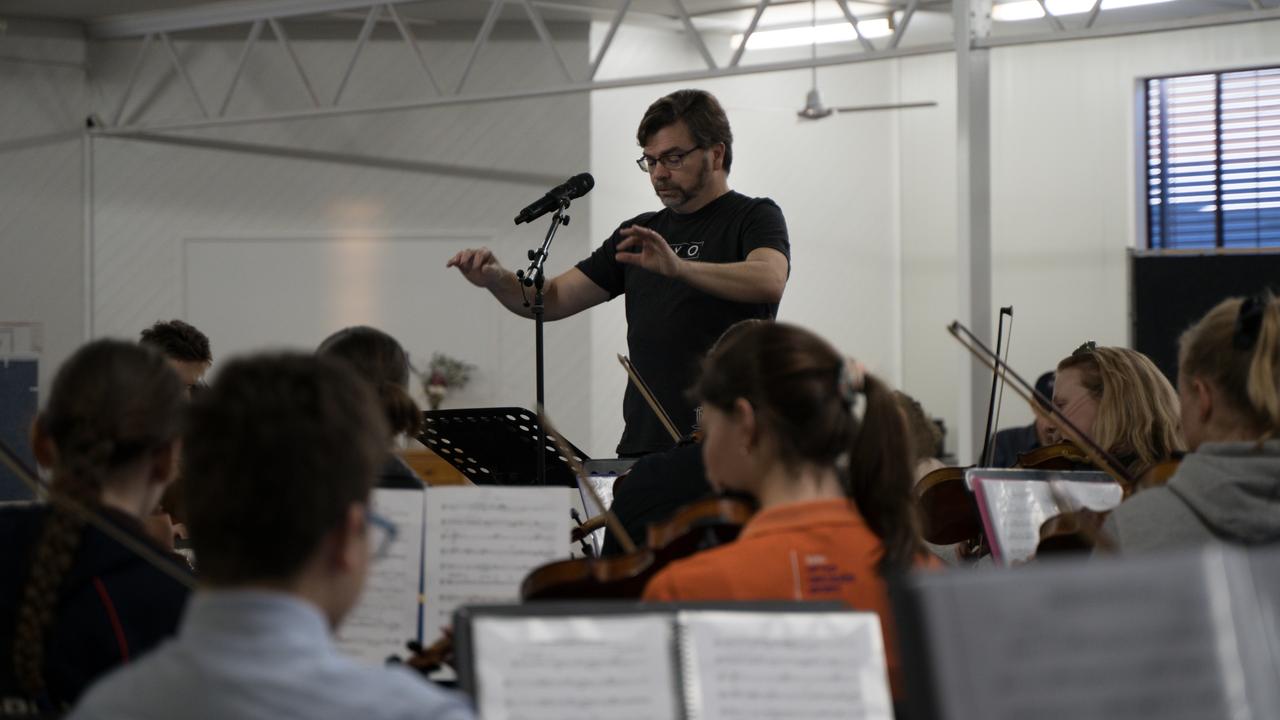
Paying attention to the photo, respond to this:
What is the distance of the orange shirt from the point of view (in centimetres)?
165

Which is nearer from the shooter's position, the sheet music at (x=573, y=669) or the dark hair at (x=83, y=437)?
the sheet music at (x=573, y=669)

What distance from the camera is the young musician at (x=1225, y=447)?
1.91m

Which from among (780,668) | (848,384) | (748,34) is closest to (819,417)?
(848,384)

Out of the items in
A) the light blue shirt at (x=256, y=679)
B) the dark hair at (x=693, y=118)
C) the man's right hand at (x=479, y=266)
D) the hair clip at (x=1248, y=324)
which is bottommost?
the light blue shirt at (x=256, y=679)

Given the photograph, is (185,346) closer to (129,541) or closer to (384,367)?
(384,367)

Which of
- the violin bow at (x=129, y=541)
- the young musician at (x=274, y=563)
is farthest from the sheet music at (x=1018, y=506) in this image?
the young musician at (x=274, y=563)

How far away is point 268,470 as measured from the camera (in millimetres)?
1026

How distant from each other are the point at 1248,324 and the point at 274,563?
4.98 ft

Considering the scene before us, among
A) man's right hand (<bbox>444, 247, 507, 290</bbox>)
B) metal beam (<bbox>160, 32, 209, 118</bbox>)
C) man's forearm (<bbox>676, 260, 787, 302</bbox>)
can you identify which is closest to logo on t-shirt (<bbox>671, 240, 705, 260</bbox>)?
man's forearm (<bbox>676, 260, 787, 302</bbox>)

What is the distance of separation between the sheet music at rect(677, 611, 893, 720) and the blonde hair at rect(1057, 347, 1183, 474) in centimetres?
163

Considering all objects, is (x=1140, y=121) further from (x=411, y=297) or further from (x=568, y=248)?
(x=411, y=297)

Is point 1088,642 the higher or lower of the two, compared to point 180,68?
lower

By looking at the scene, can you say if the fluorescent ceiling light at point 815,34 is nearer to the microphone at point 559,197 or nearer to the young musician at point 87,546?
the microphone at point 559,197

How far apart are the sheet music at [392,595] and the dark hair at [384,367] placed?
0.95 feet
